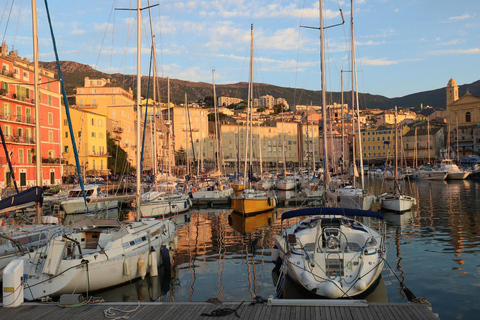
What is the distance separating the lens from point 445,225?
2881 cm

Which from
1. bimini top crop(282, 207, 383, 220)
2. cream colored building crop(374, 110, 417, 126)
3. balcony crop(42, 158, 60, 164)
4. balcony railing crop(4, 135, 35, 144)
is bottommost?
bimini top crop(282, 207, 383, 220)

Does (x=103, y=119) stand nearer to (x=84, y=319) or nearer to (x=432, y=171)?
(x=432, y=171)

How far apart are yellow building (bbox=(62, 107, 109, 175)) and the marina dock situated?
59.9 metres

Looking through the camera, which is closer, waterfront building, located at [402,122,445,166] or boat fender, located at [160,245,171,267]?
boat fender, located at [160,245,171,267]

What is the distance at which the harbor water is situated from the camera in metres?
14.6

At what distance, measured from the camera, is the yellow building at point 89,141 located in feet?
231

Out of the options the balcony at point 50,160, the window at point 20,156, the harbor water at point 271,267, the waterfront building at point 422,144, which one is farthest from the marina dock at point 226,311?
the waterfront building at point 422,144

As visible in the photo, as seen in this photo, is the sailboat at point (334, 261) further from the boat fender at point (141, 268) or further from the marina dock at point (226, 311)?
the boat fender at point (141, 268)

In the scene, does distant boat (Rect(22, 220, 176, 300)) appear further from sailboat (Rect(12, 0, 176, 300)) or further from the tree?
the tree

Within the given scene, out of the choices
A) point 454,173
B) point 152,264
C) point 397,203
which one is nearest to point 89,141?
point 397,203

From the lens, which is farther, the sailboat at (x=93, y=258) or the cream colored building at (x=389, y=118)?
the cream colored building at (x=389, y=118)

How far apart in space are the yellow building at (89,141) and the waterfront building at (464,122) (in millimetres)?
98883

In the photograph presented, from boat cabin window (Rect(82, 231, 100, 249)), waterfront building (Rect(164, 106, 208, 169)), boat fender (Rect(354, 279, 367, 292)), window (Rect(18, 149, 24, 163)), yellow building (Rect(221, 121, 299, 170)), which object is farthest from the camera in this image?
yellow building (Rect(221, 121, 299, 170))

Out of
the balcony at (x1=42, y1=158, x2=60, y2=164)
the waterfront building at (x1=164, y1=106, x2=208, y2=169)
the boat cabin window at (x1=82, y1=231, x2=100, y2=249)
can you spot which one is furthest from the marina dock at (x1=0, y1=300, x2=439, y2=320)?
the waterfront building at (x1=164, y1=106, x2=208, y2=169)
